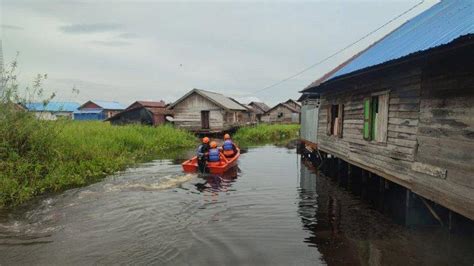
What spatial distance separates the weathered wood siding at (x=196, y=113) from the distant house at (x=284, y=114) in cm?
2296

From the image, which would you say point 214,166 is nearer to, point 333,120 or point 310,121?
point 333,120

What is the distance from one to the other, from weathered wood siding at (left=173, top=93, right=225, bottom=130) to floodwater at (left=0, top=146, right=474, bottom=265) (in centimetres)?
2355

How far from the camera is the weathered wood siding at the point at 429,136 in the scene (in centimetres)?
654

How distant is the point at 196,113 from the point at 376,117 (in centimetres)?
2767

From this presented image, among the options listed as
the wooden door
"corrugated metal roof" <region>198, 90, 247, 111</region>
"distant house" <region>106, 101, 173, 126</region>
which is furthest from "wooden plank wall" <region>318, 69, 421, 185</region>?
"distant house" <region>106, 101, 173, 126</region>

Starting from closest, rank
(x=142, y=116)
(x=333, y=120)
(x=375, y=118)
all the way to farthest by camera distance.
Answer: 1. (x=375, y=118)
2. (x=333, y=120)
3. (x=142, y=116)

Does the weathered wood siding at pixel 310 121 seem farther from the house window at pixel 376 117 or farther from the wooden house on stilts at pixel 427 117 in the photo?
the house window at pixel 376 117

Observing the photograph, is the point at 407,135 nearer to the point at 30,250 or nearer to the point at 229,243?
A: the point at 229,243

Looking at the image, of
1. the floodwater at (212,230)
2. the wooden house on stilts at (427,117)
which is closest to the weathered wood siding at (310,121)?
the floodwater at (212,230)

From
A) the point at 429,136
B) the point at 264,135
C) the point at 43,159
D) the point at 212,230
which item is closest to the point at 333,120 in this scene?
the point at 429,136

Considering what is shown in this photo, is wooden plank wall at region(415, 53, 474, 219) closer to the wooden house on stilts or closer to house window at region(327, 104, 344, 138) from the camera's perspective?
the wooden house on stilts

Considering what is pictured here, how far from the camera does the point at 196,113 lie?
122 ft

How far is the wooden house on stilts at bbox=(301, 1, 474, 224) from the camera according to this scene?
6.54 meters

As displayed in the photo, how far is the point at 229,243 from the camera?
7.78 metres
